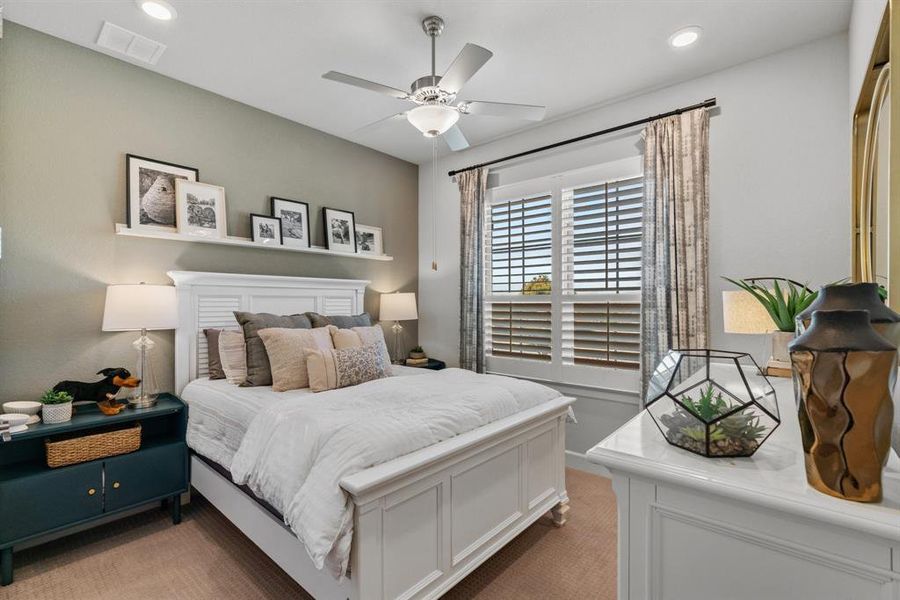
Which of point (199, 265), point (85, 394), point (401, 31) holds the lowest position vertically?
point (85, 394)

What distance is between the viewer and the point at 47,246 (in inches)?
98.3

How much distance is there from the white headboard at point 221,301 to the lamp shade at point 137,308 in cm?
28

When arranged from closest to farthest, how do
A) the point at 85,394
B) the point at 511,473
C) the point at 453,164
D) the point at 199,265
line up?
the point at 511,473 → the point at 85,394 → the point at 199,265 → the point at 453,164

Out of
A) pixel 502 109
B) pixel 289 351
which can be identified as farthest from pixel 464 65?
pixel 289 351

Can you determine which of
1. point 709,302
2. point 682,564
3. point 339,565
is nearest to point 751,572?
point 682,564

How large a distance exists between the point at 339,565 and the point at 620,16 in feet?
9.66

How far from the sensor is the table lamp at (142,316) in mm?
2475

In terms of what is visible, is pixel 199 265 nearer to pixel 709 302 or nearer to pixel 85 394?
pixel 85 394

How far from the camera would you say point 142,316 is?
2.53 meters

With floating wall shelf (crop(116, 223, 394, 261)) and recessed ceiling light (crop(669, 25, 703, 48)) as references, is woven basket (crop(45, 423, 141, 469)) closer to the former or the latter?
floating wall shelf (crop(116, 223, 394, 261))

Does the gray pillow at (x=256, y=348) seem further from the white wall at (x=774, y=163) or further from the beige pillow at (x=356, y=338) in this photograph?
the white wall at (x=774, y=163)

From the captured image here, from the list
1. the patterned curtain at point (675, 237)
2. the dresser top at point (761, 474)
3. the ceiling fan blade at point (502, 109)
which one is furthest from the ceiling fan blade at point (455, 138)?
the dresser top at point (761, 474)

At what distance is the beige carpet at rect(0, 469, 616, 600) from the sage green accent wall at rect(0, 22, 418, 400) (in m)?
0.91

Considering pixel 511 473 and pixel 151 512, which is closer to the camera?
pixel 511 473
